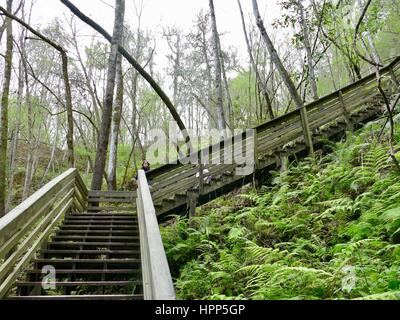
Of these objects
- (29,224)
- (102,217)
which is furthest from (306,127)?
(29,224)

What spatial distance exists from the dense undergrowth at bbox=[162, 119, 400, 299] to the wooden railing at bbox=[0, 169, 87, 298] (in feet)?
6.96

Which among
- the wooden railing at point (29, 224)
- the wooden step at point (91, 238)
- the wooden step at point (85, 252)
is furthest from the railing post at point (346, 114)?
the wooden railing at point (29, 224)

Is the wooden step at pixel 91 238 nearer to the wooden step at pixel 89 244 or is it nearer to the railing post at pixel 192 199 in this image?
the wooden step at pixel 89 244

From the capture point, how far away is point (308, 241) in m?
4.85

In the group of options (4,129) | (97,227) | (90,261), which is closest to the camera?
(90,261)

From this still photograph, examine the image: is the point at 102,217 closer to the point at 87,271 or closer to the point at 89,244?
the point at 89,244

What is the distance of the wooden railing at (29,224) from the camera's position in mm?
3402

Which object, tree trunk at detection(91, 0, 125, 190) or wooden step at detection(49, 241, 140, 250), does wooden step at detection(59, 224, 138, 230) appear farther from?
tree trunk at detection(91, 0, 125, 190)

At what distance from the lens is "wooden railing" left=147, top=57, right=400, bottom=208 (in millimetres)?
8109

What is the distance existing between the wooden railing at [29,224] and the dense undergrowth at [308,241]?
2.12 m

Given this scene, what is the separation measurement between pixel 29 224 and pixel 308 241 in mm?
3733

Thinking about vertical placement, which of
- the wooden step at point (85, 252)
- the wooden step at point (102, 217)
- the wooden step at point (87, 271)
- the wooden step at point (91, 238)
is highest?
the wooden step at point (102, 217)

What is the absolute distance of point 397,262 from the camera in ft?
11.6
